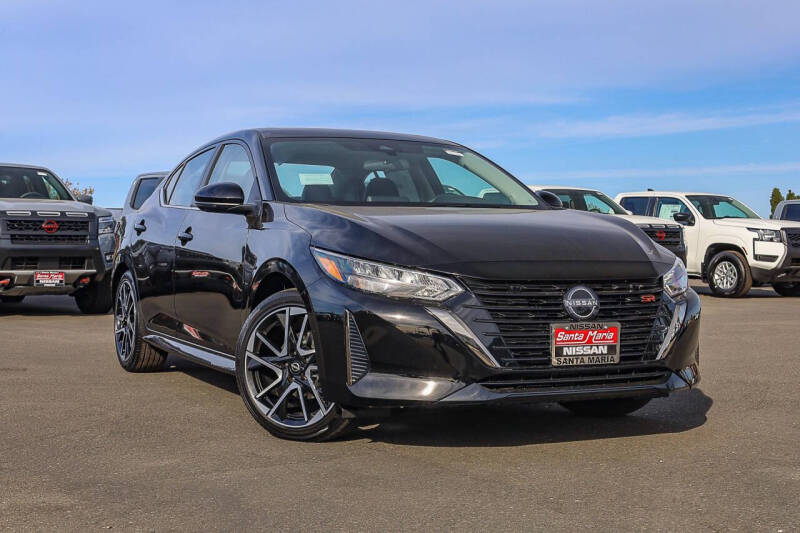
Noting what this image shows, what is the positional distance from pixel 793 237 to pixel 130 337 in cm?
1361

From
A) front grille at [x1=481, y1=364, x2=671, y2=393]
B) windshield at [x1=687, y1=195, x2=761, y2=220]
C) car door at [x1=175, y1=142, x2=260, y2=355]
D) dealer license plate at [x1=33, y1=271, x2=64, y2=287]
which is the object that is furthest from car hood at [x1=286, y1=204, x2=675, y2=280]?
windshield at [x1=687, y1=195, x2=761, y2=220]

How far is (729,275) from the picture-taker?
61.9 ft

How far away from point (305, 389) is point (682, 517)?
2.02m

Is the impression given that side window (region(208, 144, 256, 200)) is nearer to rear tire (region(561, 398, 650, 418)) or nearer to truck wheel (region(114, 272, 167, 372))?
truck wheel (region(114, 272, 167, 372))

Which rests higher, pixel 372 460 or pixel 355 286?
pixel 355 286

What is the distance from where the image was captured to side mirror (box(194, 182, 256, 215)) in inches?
235

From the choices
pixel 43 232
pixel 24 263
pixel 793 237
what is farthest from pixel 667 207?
pixel 24 263

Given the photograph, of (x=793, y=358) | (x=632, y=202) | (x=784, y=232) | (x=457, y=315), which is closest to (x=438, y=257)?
(x=457, y=315)

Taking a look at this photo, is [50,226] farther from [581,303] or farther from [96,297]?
[581,303]

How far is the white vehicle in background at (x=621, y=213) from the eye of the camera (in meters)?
17.6

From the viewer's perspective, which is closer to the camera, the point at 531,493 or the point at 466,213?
the point at 531,493

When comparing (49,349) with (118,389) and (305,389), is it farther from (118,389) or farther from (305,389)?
(305,389)

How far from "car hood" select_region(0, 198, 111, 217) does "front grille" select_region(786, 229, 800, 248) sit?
446 inches

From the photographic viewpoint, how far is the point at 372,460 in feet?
16.5
